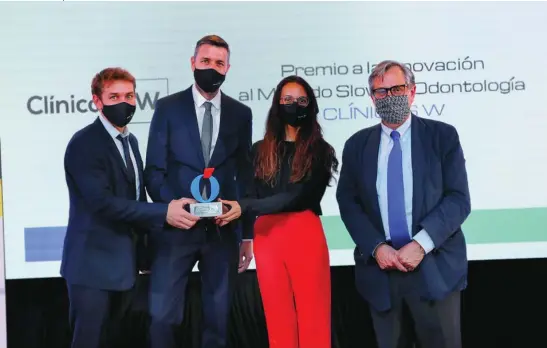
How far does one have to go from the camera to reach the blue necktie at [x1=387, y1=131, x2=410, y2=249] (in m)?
2.64

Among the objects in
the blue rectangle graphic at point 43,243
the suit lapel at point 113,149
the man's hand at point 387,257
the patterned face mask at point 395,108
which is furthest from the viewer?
the blue rectangle graphic at point 43,243

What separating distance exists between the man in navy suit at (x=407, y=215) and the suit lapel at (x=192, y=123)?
27.6 inches

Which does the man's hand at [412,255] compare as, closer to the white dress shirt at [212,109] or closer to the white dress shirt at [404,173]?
the white dress shirt at [404,173]

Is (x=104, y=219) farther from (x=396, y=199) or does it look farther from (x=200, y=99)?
(x=396, y=199)

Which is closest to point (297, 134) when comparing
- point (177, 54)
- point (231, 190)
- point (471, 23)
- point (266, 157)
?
point (266, 157)

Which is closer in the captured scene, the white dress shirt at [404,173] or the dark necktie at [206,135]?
the white dress shirt at [404,173]

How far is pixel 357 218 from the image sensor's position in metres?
2.63

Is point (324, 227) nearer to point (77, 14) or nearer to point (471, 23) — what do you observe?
point (471, 23)

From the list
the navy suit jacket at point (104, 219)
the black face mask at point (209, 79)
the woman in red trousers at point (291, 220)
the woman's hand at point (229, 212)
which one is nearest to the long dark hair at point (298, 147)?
the woman in red trousers at point (291, 220)

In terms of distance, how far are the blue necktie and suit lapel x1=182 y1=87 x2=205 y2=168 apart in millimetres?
855

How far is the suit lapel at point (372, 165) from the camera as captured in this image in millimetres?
2654

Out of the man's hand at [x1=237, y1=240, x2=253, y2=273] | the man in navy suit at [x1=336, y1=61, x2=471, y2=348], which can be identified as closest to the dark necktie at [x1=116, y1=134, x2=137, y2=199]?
Answer: the man's hand at [x1=237, y1=240, x2=253, y2=273]

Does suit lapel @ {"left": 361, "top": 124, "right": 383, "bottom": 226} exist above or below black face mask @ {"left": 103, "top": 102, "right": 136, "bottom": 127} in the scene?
below

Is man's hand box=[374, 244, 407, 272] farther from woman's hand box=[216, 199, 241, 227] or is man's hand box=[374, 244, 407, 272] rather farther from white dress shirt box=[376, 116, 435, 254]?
woman's hand box=[216, 199, 241, 227]
